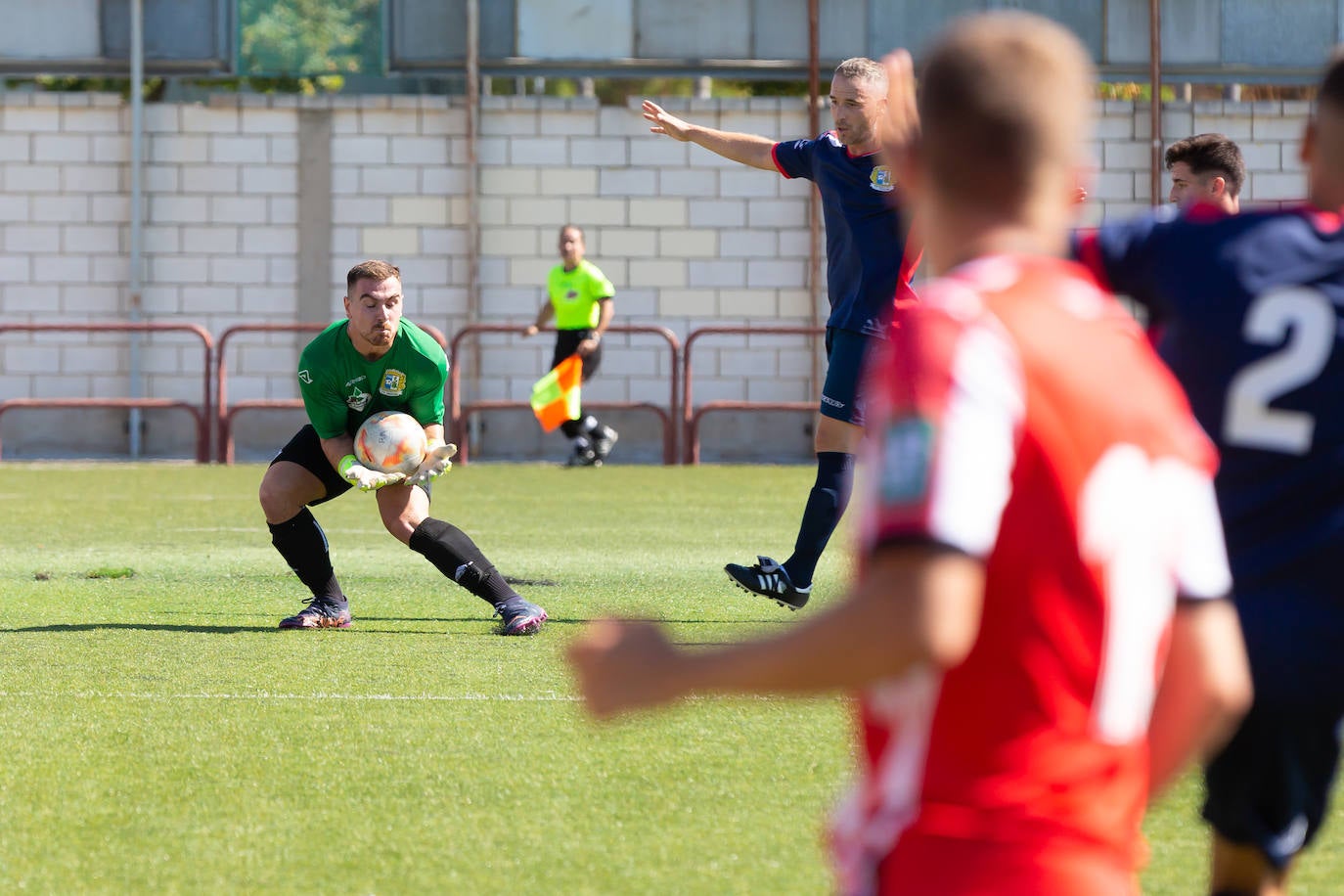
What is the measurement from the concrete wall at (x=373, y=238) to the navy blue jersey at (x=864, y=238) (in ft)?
33.9

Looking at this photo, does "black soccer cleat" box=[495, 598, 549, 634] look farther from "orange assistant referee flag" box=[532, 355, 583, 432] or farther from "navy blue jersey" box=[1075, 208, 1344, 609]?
"orange assistant referee flag" box=[532, 355, 583, 432]

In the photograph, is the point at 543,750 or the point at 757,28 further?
the point at 757,28

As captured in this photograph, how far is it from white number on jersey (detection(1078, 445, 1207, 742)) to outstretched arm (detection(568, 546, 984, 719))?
14 centimetres

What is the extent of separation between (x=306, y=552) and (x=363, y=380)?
71 centimetres

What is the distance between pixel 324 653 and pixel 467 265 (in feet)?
37.4

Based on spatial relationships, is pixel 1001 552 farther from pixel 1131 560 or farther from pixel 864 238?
pixel 864 238

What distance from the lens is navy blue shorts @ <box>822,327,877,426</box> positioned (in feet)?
21.5

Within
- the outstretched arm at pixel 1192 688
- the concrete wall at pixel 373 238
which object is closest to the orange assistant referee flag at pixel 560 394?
the concrete wall at pixel 373 238

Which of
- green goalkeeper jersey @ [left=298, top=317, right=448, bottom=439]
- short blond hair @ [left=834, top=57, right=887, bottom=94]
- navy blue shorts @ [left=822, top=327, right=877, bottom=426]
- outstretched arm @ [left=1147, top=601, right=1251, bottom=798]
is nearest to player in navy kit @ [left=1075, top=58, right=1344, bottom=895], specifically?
outstretched arm @ [left=1147, top=601, right=1251, bottom=798]

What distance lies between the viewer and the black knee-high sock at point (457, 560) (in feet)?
21.1

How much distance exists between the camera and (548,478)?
14172 mm

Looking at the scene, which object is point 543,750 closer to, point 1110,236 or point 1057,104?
point 1110,236

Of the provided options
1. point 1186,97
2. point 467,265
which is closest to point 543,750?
point 467,265

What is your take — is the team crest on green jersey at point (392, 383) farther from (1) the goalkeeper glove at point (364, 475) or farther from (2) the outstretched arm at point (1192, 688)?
(2) the outstretched arm at point (1192, 688)
